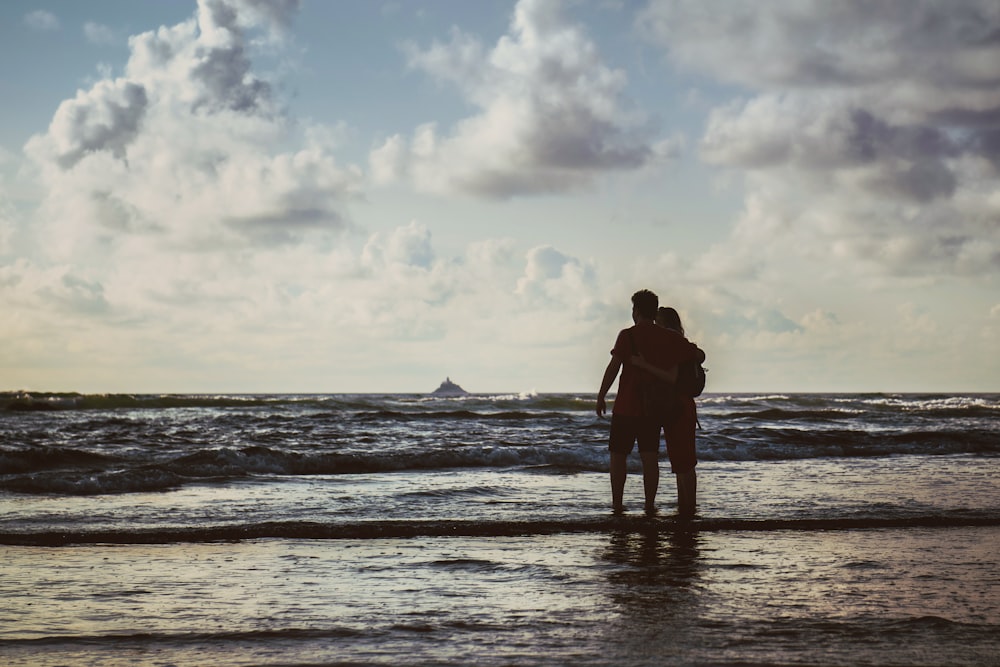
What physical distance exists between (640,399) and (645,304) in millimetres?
769

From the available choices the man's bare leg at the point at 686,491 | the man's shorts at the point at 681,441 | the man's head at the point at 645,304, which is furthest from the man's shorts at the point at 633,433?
the man's head at the point at 645,304

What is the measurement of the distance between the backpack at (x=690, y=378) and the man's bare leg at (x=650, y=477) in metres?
0.58

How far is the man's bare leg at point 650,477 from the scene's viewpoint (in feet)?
23.2

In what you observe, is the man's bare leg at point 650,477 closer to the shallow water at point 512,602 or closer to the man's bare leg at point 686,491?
the man's bare leg at point 686,491

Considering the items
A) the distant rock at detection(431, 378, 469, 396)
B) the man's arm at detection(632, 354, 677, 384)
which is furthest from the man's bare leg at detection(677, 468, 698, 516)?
the distant rock at detection(431, 378, 469, 396)

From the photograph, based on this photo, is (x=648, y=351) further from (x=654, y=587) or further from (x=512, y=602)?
(x=512, y=602)

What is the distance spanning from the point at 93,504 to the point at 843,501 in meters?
6.57

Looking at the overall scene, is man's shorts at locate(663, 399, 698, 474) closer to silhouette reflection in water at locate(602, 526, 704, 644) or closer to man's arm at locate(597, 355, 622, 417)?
man's arm at locate(597, 355, 622, 417)

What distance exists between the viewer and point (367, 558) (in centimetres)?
504

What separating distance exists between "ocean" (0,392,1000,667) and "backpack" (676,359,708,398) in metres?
0.98

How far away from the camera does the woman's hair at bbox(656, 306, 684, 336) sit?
727cm

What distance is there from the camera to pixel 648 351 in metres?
7.07

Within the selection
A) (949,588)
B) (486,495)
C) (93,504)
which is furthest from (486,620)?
(93,504)

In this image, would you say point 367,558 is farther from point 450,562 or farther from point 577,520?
point 577,520
